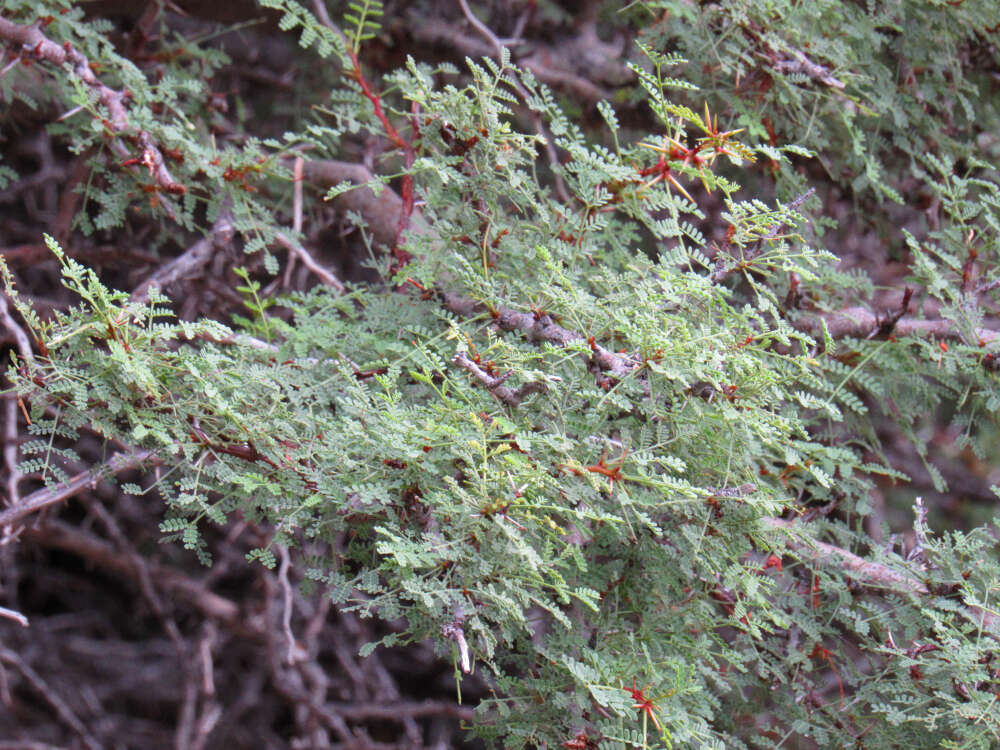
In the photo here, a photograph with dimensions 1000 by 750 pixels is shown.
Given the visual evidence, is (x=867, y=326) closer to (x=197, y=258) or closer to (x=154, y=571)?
(x=197, y=258)

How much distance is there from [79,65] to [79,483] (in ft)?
2.51

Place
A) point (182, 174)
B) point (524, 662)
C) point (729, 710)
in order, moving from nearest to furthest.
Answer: point (524, 662), point (729, 710), point (182, 174)

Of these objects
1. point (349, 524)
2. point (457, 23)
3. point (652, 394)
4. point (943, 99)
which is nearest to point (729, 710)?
point (652, 394)

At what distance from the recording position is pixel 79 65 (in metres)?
1.55

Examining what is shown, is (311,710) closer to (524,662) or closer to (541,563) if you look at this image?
(524,662)

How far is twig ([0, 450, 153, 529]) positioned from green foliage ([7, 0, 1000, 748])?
0.14ft

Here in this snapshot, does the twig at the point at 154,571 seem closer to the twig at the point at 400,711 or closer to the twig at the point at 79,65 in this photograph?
the twig at the point at 400,711

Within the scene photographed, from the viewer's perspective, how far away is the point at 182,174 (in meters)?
1.61

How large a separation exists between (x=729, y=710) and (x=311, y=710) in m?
1.33

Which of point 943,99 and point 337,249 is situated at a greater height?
point 943,99

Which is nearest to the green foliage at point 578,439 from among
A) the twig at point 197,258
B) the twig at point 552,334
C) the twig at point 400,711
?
the twig at point 552,334

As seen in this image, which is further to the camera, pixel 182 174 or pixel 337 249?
pixel 337 249

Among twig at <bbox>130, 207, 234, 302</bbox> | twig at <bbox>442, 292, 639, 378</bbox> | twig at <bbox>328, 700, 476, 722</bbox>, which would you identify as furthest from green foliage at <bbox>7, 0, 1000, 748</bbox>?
twig at <bbox>328, 700, 476, 722</bbox>

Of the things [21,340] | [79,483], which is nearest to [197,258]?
[21,340]
